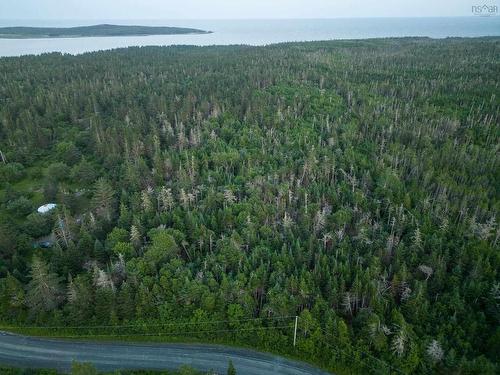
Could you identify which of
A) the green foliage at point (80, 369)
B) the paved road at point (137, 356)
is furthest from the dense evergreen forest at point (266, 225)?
the green foliage at point (80, 369)

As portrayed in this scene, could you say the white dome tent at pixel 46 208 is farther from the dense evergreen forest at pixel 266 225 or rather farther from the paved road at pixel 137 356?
the paved road at pixel 137 356

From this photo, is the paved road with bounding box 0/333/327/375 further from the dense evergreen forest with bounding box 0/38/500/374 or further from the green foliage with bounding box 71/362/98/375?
the green foliage with bounding box 71/362/98/375

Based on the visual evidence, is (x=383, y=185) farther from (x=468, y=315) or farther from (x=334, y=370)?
(x=334, y=370)

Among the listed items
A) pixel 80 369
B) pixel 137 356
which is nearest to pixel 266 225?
pixel 137 356

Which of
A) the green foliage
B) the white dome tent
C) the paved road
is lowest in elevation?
the paved road

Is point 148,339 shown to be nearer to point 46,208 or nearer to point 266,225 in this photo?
point 266,225

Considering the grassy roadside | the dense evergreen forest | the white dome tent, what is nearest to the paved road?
the grassy roadside

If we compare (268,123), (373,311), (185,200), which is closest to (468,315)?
(373,311)
